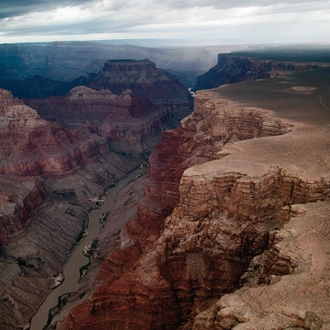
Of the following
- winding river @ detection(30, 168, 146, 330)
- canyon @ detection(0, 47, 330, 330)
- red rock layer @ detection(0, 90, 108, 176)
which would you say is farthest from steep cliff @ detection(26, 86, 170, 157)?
winding river @ detection(30, 168, 146, 330)

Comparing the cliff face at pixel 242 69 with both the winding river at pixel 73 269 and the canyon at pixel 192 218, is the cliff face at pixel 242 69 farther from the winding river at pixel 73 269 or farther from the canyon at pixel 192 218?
the winding river at pixel 73 269

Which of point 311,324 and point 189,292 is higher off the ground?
point 311,324

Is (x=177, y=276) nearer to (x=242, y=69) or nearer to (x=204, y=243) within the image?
(x=204, y=243)

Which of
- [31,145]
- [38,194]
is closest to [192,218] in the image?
[38,194]

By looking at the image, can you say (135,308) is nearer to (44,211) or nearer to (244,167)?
(244,167)

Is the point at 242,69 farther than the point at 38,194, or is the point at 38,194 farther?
the point at 242,69

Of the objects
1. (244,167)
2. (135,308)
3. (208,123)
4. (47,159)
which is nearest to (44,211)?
(47,159)

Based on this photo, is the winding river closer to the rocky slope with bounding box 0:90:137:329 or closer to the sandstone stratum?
the rocky slope with bounding box 0:90:137:329
